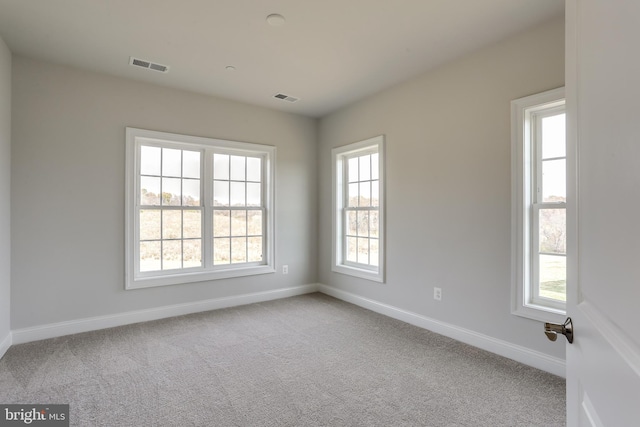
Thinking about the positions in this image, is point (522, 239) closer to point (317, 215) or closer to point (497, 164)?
point (497, 164)

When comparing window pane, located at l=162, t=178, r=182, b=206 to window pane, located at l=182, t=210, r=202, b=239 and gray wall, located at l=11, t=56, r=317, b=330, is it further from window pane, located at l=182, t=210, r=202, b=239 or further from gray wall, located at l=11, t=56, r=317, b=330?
gray wall, located at l=11, t=56, r=317, b=330

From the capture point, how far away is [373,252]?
4277 mm

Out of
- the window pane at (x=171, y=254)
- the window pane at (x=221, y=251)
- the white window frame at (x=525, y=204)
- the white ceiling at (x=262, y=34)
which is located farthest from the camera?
the window pane at (x=221, y=251)

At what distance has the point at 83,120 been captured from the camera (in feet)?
11.1

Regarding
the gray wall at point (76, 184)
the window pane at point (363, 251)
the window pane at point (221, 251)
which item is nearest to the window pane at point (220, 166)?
the gray wall at point (76, 184)

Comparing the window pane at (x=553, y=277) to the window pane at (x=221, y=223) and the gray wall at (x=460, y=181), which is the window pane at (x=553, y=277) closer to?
the gray wall at (x=460, y=181)

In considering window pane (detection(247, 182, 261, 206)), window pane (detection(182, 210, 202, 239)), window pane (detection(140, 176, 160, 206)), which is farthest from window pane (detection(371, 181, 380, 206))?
window pane (detection(140, 176, 160, 206))

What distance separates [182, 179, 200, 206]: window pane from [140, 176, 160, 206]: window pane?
30 centimetres

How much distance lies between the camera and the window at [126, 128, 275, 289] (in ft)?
12.3

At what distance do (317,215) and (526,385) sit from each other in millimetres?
3423

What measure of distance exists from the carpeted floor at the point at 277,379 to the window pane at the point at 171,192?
1.44m

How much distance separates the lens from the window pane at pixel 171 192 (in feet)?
12.9

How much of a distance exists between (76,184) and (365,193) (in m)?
3.32

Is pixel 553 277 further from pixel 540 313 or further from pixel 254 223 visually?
pixel 254 223
